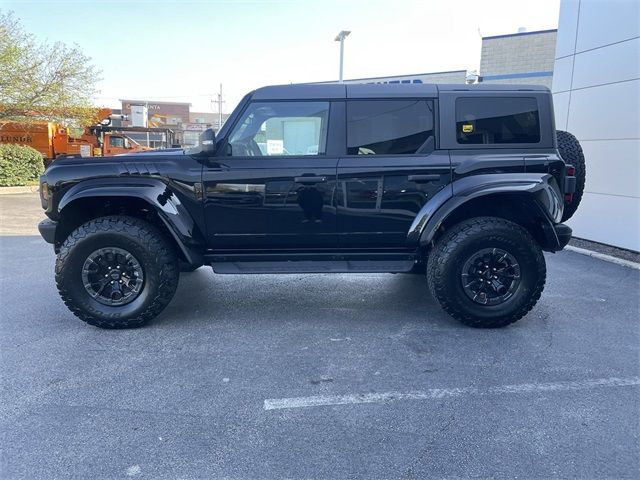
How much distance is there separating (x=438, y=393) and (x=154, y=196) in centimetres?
266

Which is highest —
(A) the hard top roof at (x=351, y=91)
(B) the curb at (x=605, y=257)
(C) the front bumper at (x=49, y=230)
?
(A) the hard top roof at (x=351, y=91)

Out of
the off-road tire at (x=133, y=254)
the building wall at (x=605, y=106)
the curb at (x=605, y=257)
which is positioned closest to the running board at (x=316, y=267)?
the off-road tire at (x=133, y=254)

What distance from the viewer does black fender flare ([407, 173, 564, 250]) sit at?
3625 millimetres

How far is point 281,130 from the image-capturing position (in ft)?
12.4

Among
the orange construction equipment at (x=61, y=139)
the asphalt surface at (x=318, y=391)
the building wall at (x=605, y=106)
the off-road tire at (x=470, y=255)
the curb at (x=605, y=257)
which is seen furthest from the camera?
the orange construction equipment at (x=61, y=139)

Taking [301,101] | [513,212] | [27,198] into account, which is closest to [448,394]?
[513,212]

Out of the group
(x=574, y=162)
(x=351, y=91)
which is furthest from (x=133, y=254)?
(x=574, y=162)

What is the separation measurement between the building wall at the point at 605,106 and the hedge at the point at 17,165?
1440 cm

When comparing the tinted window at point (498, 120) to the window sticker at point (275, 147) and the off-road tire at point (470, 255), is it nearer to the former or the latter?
the off-road tire at point (470, 255)

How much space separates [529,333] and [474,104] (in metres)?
2.04

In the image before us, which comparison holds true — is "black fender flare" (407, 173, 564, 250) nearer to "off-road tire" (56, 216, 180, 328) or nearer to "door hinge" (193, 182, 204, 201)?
"door hinge" (193, 182, 204, 201)

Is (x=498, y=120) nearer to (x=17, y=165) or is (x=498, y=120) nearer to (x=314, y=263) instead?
(x=314, y=263)

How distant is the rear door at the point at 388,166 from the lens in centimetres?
371

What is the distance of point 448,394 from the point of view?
9.18ft
